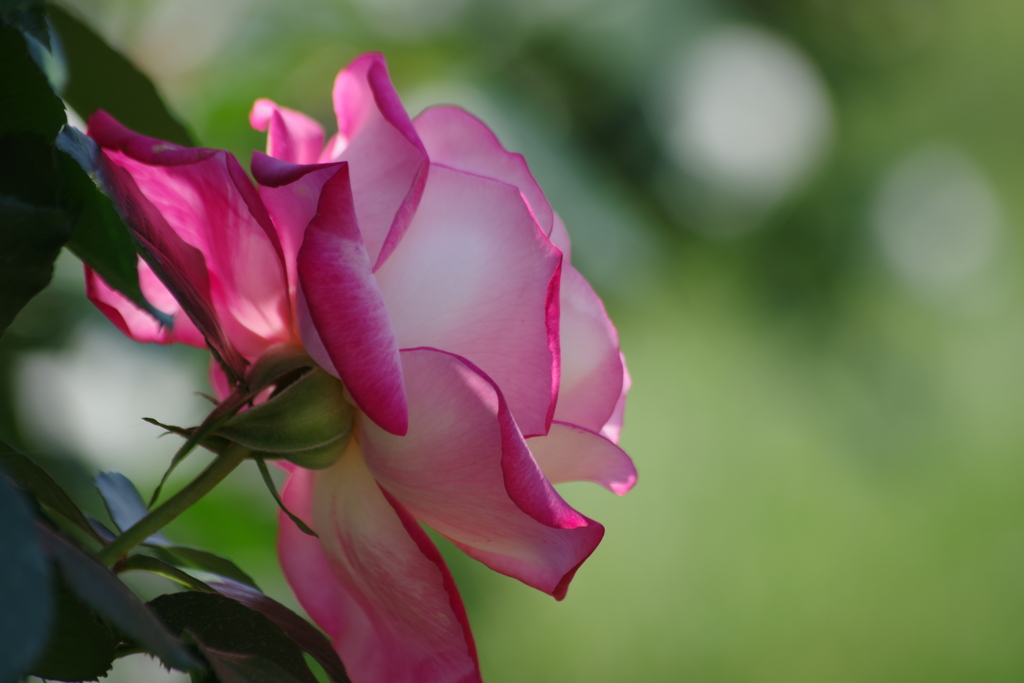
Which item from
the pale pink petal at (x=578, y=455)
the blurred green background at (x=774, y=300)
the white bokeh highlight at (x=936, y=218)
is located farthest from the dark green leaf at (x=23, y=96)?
the white bokeh highlight at (x=936, y=218)

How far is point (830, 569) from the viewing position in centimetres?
86

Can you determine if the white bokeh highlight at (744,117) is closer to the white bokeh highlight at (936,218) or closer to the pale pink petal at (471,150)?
the white bokeh highlight at (936,218)

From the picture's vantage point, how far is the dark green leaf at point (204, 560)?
200mm

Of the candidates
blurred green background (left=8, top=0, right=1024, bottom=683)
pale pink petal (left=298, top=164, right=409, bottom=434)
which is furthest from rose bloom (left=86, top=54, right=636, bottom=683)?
blurred green background (left=8, top=0, right=1024, bottom=683)

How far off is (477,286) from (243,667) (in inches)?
3.1

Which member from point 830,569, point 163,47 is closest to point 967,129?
point 830,569

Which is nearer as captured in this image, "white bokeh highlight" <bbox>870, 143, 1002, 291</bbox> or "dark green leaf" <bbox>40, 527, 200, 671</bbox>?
"dark green leaf" <bbox>40, 527, 200, 671</bbox>

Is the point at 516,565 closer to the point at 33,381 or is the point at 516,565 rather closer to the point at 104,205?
the point at 104,205

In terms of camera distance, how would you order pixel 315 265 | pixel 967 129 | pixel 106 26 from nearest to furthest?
pixel 315 265 < pixel 106 26 < pixel 967 129

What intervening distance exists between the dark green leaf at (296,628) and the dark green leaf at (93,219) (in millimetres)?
62

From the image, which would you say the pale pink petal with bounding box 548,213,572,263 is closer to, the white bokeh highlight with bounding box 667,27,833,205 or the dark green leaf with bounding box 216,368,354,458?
the dark green leaf with bounding box 216,368,354,458

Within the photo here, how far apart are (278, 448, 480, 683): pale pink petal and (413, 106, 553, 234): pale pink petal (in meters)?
0.07

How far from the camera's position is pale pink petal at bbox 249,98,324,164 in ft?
0.59

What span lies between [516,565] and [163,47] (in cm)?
65
